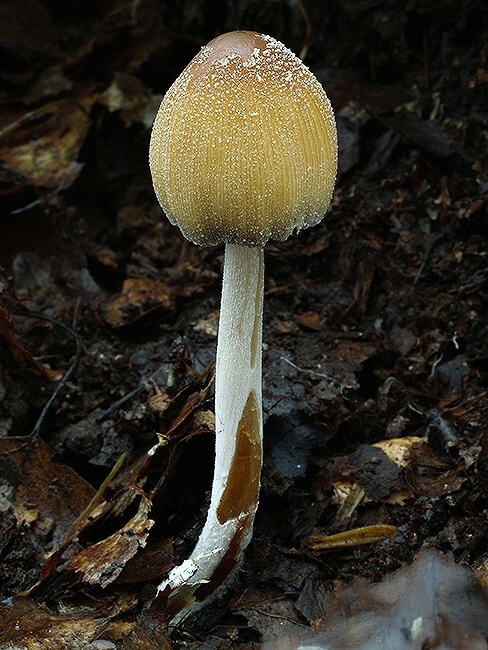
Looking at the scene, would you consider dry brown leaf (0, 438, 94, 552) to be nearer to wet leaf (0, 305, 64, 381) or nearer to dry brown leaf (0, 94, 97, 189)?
wet leaf (0, 305, 64, 381)

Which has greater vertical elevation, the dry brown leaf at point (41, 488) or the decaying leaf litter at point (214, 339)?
the decaying leaf litter at point (214, 339)

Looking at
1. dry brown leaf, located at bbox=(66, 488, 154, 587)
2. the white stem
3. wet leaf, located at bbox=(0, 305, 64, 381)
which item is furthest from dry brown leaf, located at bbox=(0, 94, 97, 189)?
dry brown leaf, located at bbox=(66, 488, 154, 587)

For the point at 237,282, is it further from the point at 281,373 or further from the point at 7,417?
the point at 7,417

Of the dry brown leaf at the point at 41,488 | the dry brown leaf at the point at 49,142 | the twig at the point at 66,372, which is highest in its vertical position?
the dry brown leaf at the point at 49,142

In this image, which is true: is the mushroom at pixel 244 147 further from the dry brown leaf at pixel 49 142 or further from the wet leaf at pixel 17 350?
the dry brown leaf at pixel 49 142

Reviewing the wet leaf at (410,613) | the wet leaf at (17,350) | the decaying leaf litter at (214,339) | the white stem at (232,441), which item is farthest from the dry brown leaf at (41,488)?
the wet leaf at (410,613)

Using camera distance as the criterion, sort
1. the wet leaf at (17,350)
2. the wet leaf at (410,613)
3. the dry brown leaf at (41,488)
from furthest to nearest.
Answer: the wet leaf at (17,350) → the dry brown leaf at (41,488) → the wet leaf at (410,613)

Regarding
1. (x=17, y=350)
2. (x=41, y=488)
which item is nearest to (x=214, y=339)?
(x=17, y=350)
